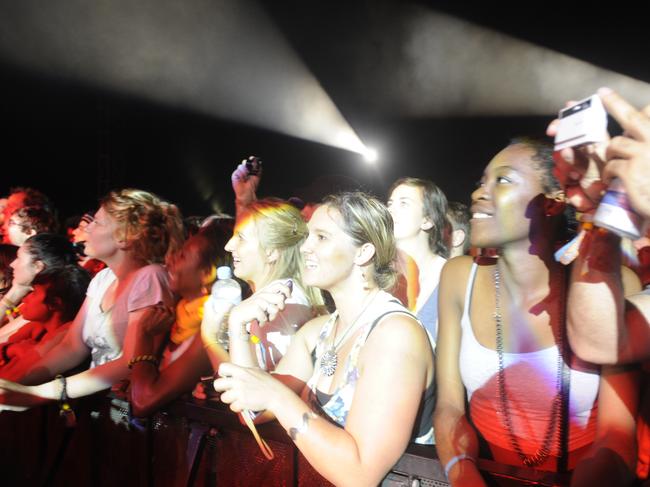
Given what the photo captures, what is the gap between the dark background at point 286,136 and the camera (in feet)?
17.0

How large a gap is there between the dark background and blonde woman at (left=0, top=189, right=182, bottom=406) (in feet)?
4.21

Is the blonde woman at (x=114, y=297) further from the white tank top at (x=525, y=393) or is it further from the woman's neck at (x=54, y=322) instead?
the white tank top at (x=525, y=393)

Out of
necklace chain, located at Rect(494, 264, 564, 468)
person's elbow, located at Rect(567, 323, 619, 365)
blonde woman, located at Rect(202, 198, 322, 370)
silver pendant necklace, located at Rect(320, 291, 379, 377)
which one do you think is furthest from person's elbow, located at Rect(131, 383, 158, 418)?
person's elbow, located at Rect(567, 323, 619, 365)

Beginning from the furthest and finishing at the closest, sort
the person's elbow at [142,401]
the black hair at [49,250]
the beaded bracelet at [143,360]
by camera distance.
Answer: the black hair at [49,250], the beaded bracelet at [143,360], the person's elbow at [142,401]

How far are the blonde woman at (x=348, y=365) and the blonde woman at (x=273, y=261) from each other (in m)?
0.32

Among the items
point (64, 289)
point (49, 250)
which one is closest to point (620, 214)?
point (64, 289)

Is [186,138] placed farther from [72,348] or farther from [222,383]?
[222,383]

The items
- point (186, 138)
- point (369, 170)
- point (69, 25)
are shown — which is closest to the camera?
point (69, 25)

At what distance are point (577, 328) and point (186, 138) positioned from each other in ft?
28.9

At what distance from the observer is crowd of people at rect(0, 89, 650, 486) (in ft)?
4.37

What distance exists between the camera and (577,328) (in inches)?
53.4

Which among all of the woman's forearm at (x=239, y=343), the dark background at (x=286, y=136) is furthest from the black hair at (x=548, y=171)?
the dark background at (x=286, y=136)

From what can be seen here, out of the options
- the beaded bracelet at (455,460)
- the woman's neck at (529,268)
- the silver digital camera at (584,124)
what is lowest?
the beaded bracelet at (455,460)

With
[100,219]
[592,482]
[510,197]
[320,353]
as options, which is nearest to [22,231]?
[100,219]
